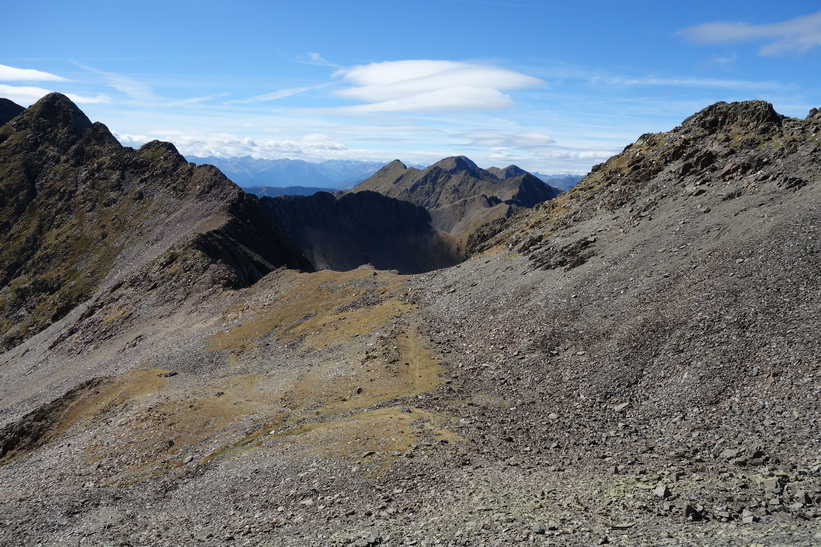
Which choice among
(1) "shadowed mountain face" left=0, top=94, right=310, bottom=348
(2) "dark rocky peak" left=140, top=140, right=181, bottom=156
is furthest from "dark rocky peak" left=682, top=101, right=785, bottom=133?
(2) "dark rocky peak" left=140, top=140, right=181, bottom=156

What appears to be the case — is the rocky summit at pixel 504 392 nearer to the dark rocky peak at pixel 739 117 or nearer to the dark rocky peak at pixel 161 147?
the dark rocky peak at pixel 739 117

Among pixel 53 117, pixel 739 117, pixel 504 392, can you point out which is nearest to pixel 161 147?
pixel 53 117

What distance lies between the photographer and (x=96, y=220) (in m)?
150

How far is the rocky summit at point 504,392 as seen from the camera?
23844 millimetres

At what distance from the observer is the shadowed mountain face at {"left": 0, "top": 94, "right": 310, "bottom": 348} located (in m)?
119

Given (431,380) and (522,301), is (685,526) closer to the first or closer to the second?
(431,380)

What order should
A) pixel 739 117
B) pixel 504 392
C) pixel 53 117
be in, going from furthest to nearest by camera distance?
1. pixel 53 117
2. pixel 739 117
3. pixel 504 392

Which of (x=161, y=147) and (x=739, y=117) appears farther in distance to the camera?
(x=161, y=147)

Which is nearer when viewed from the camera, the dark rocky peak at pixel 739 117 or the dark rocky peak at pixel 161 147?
the dark rocky peak at pixel 739 117

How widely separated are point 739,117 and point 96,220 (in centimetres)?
15748

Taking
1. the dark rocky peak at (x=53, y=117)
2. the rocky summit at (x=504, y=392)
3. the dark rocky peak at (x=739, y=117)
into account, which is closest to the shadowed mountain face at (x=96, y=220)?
the dark rocky peak at (x=53, y=117)

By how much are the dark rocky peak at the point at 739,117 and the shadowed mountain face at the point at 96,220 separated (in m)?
82.3

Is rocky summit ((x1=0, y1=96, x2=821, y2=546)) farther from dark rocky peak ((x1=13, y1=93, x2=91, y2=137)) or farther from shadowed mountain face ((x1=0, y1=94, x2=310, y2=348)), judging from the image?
dark rocky peak ((x1=13, y1=93, x2=91, y2=137))

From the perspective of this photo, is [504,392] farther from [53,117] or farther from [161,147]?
[53,117]
